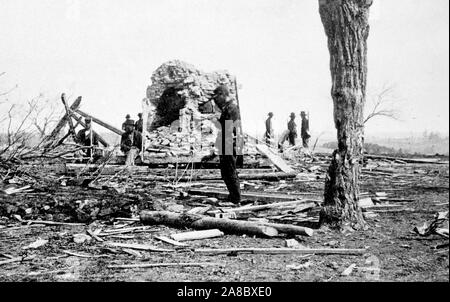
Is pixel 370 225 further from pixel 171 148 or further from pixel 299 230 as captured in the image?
pixel 171 148

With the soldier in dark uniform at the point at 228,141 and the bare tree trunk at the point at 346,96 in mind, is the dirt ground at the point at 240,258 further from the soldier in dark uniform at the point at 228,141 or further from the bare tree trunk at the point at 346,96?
the soldier in dark uniform at the point at 228,141

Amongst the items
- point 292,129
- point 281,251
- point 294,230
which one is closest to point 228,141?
point 294,230

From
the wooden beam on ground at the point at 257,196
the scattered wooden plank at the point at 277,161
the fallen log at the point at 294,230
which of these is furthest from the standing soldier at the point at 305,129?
the fallen log at the point at 294,230

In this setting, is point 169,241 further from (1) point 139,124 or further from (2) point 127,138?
(1) point 139,124

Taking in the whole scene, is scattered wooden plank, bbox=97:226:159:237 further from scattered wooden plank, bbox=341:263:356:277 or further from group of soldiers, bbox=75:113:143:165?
group of soldiers, bbox=75:113:143:165

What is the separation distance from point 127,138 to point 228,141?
872 centimetres

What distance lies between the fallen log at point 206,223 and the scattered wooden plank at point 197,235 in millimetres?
190

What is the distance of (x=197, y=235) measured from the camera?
5316 millimetres

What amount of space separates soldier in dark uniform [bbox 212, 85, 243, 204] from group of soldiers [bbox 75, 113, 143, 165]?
5492 mm

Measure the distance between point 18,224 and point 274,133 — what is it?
1833 centimetres

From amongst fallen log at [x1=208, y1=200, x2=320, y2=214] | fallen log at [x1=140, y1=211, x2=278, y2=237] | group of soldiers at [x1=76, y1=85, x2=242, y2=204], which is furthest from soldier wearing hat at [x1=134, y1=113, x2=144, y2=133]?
fallen log at [x1=140, y1=211, x2=278, y2=237]

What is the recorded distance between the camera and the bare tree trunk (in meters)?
5.09

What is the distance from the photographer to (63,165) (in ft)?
35.7

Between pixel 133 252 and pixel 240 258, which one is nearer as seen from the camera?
pixel 240 258
